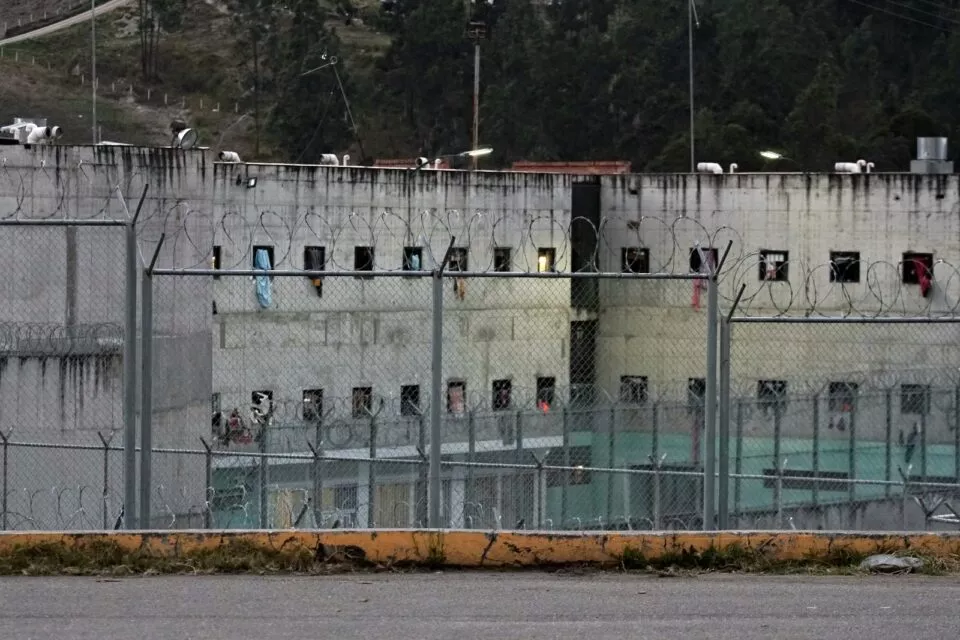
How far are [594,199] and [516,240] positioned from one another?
2.54m

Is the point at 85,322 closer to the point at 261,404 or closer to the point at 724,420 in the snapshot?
the point at 261,404

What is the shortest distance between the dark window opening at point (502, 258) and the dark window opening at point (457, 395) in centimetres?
241

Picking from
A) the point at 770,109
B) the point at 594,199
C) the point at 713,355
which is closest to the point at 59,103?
the point at 770,109

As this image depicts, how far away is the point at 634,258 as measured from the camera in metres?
32.0

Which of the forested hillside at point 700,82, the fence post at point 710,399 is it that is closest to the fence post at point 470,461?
the fence post at point 710,399

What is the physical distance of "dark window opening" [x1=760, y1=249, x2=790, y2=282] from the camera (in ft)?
99.8

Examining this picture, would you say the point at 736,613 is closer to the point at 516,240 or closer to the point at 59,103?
the point at 516,240

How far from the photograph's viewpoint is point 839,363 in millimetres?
30047

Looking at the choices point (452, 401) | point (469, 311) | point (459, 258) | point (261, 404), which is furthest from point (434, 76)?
point (261, 404)

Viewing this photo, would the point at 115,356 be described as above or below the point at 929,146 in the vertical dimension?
below

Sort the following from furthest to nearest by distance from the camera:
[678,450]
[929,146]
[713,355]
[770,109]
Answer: [770,109] → [929,146] → [678,450] → [713,355]

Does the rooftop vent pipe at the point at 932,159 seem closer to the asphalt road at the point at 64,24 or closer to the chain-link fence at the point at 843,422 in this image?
the chain-link fence at the point at 843,422

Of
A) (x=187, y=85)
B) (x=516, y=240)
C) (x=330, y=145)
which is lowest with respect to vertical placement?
(x=516, y=240)

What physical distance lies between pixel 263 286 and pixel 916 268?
441 inches
